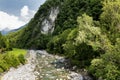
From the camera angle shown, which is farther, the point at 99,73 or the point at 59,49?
the point at 59,49

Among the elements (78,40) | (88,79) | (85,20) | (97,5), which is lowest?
(88,79)

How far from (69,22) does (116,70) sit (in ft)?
451

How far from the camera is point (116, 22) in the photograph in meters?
60.6

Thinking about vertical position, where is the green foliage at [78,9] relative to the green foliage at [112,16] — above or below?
above

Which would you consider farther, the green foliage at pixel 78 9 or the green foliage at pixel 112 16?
the green foliage at pixel 78 9

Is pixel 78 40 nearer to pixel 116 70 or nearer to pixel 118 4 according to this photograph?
pixel 118 4

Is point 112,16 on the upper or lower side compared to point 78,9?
lower

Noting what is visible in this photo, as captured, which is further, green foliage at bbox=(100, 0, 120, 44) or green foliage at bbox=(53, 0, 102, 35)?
green foliage at bbox=(53, 0, 102, 35)

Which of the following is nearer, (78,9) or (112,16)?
(112,16)

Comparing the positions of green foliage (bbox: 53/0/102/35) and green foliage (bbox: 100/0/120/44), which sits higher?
green foliage (bbox: 53/0/102/35)

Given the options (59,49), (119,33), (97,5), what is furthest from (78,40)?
(97,5)

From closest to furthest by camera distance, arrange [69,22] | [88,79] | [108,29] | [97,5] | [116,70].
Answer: [116,70], [88,79], [108,29], [97,5], [69,22]

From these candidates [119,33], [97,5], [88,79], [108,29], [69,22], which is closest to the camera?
[88,79]

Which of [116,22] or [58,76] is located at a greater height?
[116,22]
